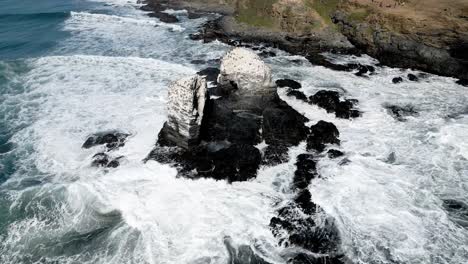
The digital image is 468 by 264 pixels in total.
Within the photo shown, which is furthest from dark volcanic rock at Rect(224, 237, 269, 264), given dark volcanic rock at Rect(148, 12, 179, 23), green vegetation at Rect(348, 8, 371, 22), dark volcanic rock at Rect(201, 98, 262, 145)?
dark volcanic rock at Rect(148, 12, 179, 23)

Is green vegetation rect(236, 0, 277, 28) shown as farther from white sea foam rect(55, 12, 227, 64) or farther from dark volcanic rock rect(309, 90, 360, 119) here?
dark volcanic rock rect(309, 90, 360, 119)

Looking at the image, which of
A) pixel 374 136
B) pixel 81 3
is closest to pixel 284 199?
pixel 374 136

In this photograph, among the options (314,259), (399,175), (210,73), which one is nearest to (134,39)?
(210,73)

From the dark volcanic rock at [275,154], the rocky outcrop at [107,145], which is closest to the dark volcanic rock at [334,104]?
the dark volcanic rock at [275,154]

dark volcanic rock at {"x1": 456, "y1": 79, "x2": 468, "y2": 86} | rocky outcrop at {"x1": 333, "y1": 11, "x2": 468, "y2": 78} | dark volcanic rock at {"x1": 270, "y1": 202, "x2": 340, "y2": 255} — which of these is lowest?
dark volcanic rock at {"x1": 270, "y1": 202, "x2": 340, "y2": 255}

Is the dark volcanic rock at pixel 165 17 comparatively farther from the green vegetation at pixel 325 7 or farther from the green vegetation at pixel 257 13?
the green vegetation at pixel 325 7

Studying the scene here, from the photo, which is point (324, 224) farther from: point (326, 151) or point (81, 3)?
point (81, 3)
